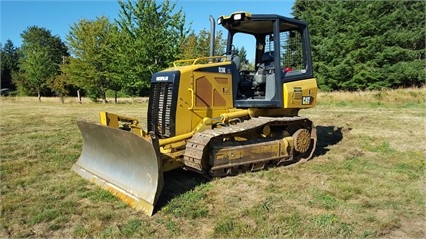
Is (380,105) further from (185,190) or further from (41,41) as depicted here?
(41,41)

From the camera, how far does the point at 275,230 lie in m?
4.02

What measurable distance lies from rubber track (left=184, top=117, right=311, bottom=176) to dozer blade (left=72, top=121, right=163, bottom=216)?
2.27 feet

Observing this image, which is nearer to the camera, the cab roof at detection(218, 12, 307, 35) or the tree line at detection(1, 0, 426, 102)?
the cab roof at detection(218, 12, 307, 35)

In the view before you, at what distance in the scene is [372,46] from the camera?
3141cm

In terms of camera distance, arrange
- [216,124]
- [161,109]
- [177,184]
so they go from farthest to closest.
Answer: [216,124]
[161,109]
[177,184]

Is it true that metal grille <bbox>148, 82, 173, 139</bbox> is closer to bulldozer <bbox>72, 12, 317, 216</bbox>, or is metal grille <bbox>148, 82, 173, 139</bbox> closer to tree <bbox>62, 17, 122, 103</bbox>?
bulldozer <bbox>72, 12, 317, 216</bbox>

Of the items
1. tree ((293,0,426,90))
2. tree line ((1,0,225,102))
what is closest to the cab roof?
tree line ((1,0,225,102))

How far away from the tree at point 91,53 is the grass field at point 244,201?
22.1 m

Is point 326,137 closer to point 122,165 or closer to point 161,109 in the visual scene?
point 161,109

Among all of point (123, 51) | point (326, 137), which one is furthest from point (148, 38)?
point (326, 137)

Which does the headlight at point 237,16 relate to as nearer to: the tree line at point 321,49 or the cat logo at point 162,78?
the cat logo at point 162,78

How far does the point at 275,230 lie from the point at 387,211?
5.53ft

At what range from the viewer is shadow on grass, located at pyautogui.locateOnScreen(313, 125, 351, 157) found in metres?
8.39

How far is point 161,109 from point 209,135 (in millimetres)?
1085
